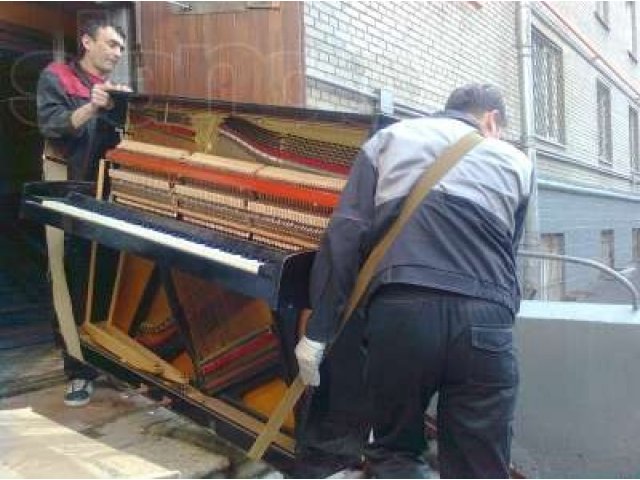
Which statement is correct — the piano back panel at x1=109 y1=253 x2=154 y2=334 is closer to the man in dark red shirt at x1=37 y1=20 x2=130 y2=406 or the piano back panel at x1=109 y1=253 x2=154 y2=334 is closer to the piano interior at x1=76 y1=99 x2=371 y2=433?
the piano interior at x1=76 y1=99 x2=371 y2=433

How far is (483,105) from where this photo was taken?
2918 mm

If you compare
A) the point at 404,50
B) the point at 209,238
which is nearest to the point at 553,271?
the point at 404,50

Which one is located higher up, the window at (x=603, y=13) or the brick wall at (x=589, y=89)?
the window at (x=603, y=13)

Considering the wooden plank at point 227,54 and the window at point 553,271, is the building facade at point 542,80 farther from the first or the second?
the wooden plank at point 227,54

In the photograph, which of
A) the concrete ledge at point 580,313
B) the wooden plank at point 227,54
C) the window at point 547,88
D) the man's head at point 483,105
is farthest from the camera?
the window at point 547,88

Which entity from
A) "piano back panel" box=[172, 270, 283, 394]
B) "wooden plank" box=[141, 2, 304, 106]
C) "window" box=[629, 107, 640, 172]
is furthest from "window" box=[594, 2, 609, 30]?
"piano back panel" box=[172, 270, 283, 394]

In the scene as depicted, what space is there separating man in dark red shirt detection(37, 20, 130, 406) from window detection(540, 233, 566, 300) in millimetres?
6789

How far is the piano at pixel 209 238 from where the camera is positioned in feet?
9.62

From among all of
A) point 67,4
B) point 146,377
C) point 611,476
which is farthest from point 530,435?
point 67,4

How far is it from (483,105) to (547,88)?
894 centimetres

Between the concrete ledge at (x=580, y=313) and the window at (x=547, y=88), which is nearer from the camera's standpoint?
the concrete ledge at (x=580, y=313)

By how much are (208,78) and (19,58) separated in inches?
62.7

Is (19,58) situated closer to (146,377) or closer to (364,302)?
(146,377)

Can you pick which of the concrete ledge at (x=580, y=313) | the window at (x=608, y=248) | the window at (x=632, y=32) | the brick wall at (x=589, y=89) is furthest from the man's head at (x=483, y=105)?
the window at (x=632, y=32)
